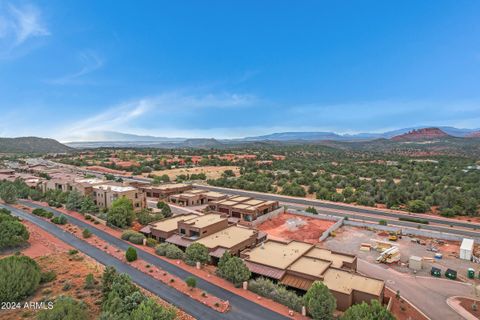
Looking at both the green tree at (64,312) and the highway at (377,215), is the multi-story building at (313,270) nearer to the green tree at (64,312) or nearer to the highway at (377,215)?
the green tree at (64,312)

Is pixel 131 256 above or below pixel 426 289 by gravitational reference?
above

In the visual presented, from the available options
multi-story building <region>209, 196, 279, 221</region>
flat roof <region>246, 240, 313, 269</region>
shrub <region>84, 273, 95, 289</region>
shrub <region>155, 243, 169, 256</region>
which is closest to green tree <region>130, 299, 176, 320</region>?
shrub <region>84, 273, 95, 289</region>

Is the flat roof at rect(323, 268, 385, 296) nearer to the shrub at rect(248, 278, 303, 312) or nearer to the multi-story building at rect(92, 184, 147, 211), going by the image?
the shrub at rect(248, 278, 303, 312)

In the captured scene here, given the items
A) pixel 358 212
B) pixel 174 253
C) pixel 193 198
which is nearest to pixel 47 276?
pixel 174 253

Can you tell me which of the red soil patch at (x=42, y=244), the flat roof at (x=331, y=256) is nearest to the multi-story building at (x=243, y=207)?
the flat roof at (x=331, y=256)

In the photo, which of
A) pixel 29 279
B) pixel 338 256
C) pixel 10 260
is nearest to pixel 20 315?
pixel 29 279

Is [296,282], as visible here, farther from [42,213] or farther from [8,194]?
[8,194]

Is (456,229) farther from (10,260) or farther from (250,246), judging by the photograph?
(10,260)

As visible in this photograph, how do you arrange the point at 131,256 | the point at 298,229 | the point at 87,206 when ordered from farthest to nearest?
the point at 87,206 < the point at 298,229 < the point at 131,256
